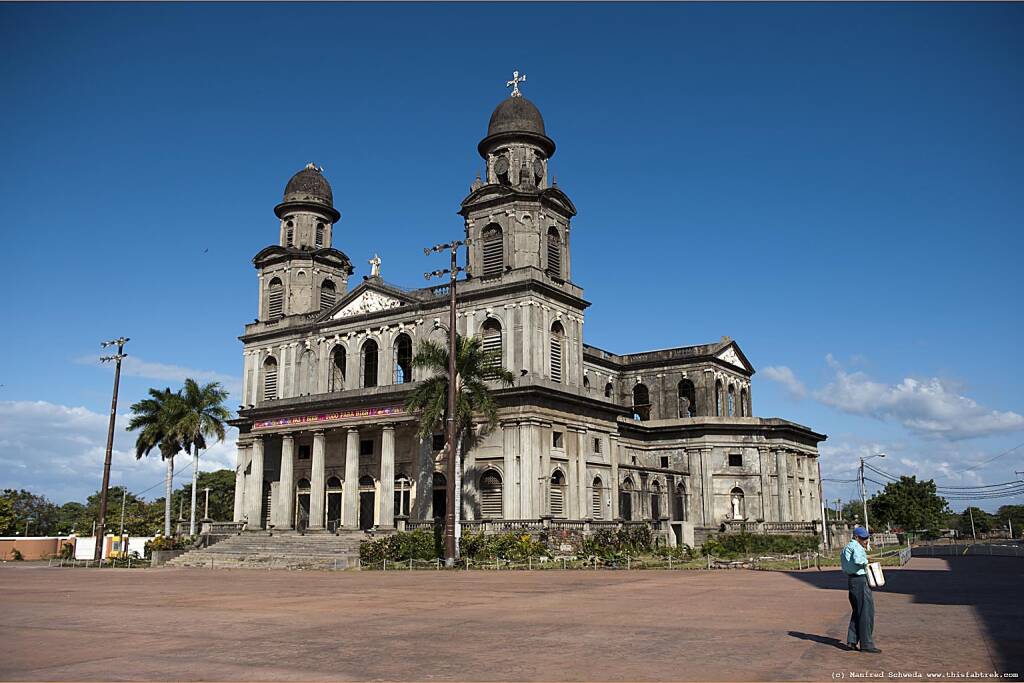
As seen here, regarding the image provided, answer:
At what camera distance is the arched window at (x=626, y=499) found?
54.5 meters

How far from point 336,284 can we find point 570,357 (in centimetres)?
1917

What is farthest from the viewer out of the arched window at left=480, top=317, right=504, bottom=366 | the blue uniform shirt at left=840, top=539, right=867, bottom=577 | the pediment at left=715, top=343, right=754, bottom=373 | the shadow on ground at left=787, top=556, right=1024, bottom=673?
the pediment at left=715, top=343, right=754, bottom=373

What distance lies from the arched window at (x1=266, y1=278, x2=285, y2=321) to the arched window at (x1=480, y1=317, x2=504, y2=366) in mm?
16990

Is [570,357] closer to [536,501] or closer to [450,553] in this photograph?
[536,501]

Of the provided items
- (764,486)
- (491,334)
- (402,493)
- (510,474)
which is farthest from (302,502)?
(764,486)

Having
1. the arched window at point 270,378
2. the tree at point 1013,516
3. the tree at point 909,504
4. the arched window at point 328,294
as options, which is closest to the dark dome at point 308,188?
the arched window at point 328,294

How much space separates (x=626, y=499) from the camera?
55.3m

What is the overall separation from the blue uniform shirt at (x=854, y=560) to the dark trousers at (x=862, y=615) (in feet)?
0.45

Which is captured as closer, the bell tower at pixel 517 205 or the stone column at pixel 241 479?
the bell tower at pixel 517 205

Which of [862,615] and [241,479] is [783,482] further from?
[862,615]

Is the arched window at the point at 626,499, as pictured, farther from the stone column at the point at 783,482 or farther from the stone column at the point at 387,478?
the stone column at the point at 387,478

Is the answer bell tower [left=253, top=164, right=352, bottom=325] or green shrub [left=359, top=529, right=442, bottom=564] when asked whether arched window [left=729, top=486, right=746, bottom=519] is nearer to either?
green shrub [left=359, top=529, right=442, bottom=564]

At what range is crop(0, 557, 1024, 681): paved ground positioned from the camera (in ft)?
32.4

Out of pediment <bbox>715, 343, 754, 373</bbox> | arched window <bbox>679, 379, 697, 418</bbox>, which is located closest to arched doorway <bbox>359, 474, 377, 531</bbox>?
arched window <bbox>679, 379, 697, 418</bbox>
